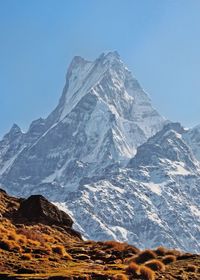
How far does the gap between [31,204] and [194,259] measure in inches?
631

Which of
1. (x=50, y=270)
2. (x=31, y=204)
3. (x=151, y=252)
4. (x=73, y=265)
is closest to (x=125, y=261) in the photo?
(x=151, y=252)

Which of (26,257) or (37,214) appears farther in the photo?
(37,214)

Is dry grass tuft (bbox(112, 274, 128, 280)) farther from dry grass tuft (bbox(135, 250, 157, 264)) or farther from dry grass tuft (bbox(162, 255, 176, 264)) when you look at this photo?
dry grass tuft (bbox(162, 255, 176, 264))

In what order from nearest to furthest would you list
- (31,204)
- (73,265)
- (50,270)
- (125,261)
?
(50,270)
(73,265)
(125,261)
(31,204)

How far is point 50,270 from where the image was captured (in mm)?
26766

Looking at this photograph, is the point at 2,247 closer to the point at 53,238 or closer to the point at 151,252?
the point at 151,252

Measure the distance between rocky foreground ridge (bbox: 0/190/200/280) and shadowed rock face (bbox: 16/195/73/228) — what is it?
2.7 inches

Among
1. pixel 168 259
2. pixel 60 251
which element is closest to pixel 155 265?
pixel 168 259

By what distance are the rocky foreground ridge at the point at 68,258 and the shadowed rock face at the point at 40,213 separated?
0.23 ft

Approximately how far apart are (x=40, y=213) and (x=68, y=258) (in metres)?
15.5

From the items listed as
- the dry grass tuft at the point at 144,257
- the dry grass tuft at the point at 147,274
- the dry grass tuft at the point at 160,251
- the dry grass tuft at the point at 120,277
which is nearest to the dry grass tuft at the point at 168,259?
the dry grass tuft at the point at 144,257

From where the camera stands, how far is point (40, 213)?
4712 centimetres

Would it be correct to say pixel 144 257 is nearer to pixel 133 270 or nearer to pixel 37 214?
pixel 133 270

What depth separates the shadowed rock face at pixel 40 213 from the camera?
46.8m
